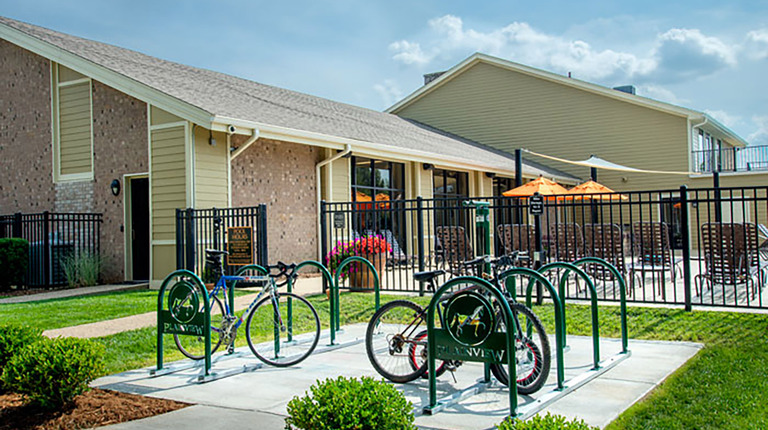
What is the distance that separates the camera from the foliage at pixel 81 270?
13.5 metres

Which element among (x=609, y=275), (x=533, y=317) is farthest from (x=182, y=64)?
(x=533, y=317)

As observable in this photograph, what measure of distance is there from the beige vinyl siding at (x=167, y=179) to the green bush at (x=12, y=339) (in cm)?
703

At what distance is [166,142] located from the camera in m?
12.7

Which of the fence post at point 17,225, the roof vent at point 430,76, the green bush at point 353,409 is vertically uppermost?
the roof vent at point 430,76

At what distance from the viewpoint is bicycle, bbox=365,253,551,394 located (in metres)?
4.96

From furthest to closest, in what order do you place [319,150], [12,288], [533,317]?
[319,150]
[12,288]
[533,317]

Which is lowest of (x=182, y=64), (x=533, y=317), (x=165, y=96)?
(x=533, y=317)

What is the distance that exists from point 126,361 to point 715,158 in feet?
85.0

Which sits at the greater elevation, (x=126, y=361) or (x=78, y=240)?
(x=78, y=240)

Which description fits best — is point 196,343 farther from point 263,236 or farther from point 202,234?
point 202,234

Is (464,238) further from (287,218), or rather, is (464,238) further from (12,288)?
(12,288)

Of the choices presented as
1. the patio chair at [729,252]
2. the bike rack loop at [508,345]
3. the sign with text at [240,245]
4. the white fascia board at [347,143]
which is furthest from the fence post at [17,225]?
the patio chair at [729,252]

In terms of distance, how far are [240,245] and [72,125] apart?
5994 mm

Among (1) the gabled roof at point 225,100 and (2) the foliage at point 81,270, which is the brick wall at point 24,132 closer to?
(1) the gabled roof at point 225,100
